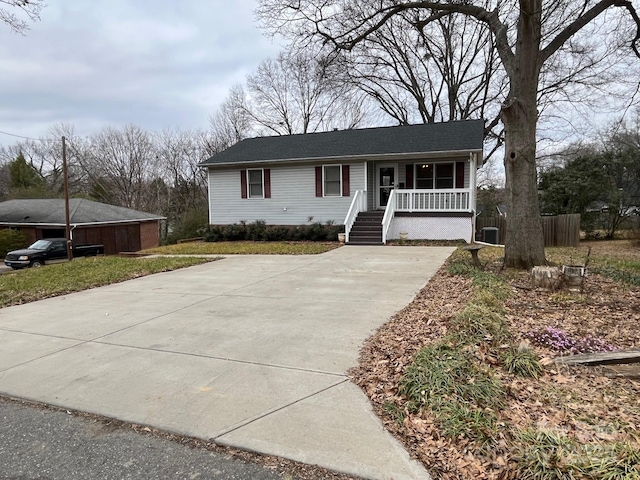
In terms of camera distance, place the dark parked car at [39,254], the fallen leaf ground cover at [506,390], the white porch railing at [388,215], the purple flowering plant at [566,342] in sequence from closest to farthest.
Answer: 1. the fallen leaf ground cover at [506,390]
2. the purple flowering plant at [566,342]
3. the white porch railing at [388,215]
4. the dark parked car at [39,254]

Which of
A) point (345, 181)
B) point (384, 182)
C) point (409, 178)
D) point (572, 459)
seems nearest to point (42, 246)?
point (345, 181)

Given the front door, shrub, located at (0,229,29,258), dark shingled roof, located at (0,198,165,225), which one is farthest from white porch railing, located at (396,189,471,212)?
shrub, located at (0,229,29,258)

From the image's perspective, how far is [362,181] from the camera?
16.9 meters

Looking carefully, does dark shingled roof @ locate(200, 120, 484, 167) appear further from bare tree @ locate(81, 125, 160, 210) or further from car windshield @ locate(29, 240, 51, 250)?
bare tree @ locate(81, 125, 160, 210)

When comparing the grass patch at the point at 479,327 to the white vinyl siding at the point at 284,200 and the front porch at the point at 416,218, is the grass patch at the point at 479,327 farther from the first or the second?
the white vinyl siding at the point at 284,200

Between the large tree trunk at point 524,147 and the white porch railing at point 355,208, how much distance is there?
7406 mm

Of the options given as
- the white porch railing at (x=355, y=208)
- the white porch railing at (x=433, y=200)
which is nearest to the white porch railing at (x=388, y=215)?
the white porch railing at (x=433, y=200)

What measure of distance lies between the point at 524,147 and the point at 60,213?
96.7 ft

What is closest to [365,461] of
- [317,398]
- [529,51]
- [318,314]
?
[317,398]

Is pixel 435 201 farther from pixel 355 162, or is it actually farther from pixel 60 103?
pixel 60 103

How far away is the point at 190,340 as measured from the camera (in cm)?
463

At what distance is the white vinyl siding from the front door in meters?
1.19

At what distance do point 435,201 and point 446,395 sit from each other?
→ 13.4 m

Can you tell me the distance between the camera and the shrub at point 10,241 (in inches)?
1053
